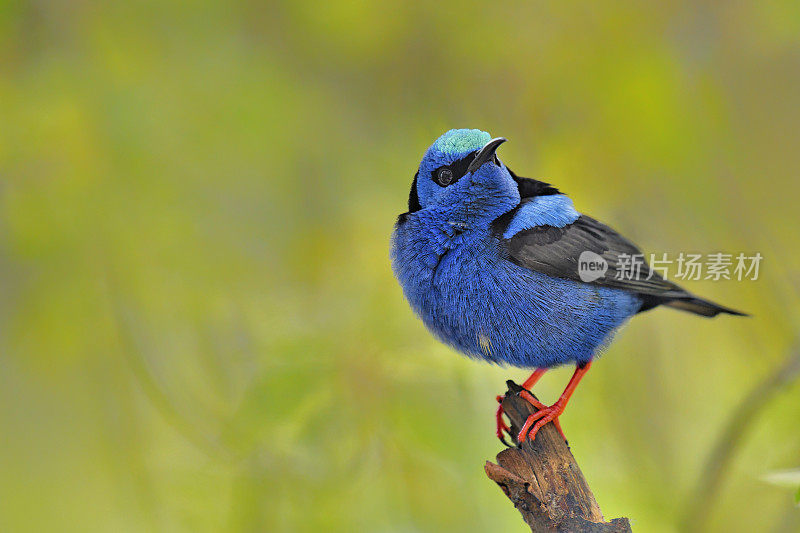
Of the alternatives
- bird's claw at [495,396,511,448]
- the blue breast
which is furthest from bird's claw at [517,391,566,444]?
bird's claw at [495,396,511,448]

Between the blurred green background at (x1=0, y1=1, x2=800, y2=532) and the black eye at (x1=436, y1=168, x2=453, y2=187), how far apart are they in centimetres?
109

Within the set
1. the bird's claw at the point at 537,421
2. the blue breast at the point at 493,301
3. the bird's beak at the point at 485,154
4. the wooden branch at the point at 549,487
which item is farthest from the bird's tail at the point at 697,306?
the bird's beak at the point at 485,154

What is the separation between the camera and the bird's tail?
3758 mm

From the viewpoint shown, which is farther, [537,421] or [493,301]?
[493,301]

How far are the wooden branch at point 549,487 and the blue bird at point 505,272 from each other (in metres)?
0.22

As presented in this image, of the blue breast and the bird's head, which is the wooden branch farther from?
the bird's head

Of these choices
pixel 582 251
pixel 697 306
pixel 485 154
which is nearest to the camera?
pixel 485 154

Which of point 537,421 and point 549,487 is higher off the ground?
point 537,421

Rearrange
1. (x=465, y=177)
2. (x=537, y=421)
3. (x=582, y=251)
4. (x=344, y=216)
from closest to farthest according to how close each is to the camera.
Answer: (x=537, y=421)
(x=465, y=177)
(x=582, y=251)
(x=344, y=216)

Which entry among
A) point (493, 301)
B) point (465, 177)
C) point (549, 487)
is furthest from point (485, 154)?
point (549, 487)

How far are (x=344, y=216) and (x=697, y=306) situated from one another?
7.34ft

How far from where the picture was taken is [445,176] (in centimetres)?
381

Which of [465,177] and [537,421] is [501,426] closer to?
[537,421]

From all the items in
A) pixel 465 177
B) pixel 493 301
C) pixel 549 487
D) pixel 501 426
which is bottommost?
pixel 549 487
